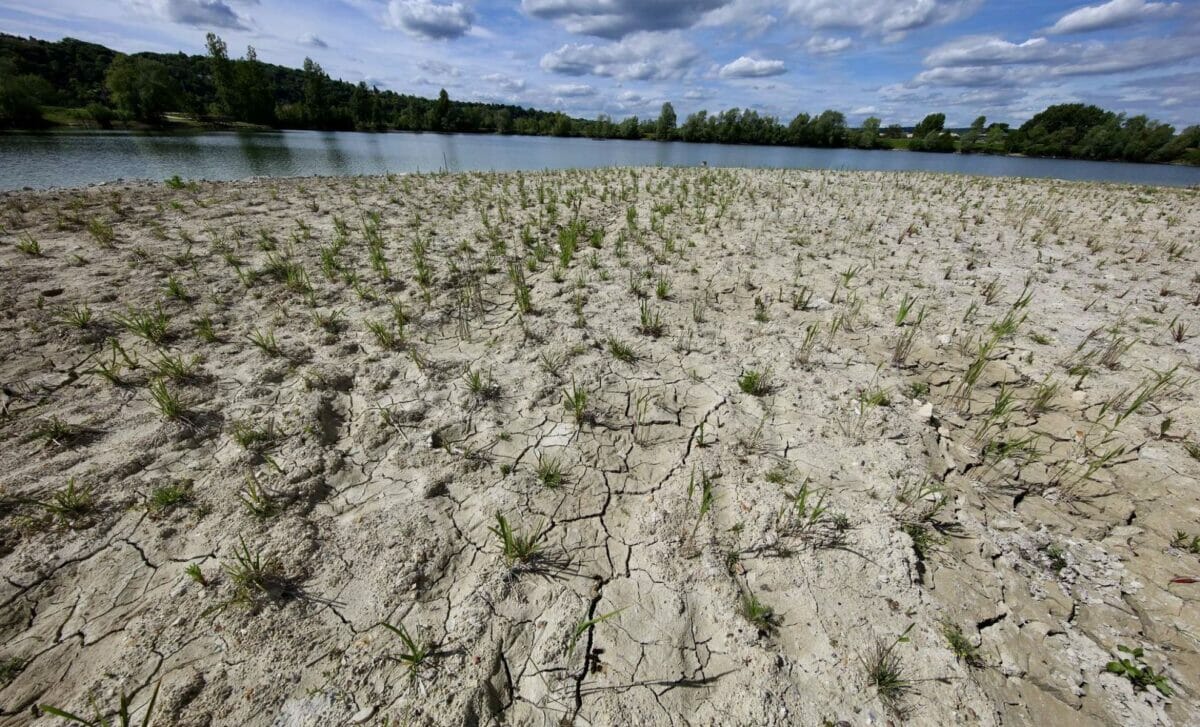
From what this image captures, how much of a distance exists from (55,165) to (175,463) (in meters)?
24.9

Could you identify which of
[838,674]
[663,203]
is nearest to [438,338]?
[838,674]

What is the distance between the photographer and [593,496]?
3191mm

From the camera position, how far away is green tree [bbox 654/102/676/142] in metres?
83.7

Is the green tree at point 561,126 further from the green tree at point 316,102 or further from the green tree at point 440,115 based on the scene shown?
the green tree at point 316,102

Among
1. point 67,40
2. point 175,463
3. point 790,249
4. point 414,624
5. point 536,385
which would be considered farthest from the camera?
point 67,40

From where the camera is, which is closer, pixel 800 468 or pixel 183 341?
pixel 800 468

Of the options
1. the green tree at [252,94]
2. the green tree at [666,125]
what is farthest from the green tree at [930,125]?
the green tree at [252,94]

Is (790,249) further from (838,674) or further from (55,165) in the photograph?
(55,165)

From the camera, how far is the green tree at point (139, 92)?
48625 millimetres

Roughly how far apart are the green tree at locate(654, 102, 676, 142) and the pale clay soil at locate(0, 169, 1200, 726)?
3524 inches

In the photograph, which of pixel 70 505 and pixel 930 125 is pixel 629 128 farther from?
pixel 70 505

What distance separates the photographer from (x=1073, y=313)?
18.2 feet

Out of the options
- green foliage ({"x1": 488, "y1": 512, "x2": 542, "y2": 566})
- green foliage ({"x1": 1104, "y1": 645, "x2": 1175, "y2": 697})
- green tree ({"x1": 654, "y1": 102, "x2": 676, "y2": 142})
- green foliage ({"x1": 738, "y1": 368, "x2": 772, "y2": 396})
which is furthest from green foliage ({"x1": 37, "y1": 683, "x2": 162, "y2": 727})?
green tree ({"x1": 654, "y1": 102, "x2": 676, "y2": 142})

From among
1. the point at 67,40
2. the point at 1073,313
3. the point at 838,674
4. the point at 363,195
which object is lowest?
the point at 838,674
